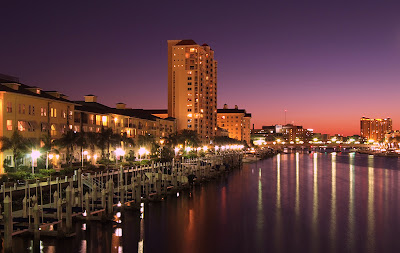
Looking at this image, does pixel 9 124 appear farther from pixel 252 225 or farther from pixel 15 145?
pixel 252 225

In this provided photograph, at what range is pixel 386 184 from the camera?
8600 cm

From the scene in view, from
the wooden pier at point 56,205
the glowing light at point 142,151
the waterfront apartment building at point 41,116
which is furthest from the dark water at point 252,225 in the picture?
the glowing light at point 142,151

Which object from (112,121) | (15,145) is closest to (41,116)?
(15,145)

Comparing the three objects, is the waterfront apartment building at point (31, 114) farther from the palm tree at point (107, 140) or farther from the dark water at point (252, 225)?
the dark water at point (252, 225)

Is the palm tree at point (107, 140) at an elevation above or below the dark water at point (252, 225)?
above

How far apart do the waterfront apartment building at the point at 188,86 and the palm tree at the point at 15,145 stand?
11969 centimetres

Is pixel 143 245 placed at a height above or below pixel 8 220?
below

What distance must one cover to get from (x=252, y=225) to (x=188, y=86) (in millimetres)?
133436

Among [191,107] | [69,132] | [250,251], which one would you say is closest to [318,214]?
[250,251]

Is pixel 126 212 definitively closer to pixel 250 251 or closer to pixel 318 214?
pixel 250 251

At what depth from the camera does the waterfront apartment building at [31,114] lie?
5411 centimetres

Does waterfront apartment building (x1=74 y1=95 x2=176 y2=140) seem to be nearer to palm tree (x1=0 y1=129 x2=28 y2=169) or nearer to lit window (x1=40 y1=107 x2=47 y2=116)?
lit window (x1=40 y1=107 x2=47 y2=116)

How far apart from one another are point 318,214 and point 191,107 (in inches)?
4913

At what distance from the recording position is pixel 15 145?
172 feet
